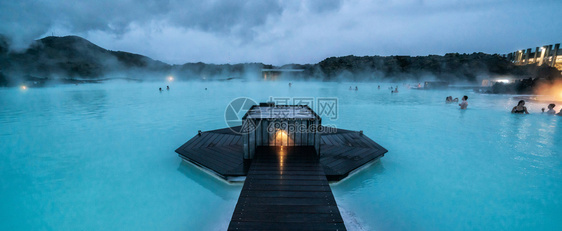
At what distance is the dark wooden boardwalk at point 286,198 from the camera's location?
338 centimetres

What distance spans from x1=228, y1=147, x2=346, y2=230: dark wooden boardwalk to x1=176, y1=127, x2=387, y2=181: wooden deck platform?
0.85m

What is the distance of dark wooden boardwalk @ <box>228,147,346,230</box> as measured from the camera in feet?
11.1

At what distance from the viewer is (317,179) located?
4.82 meters

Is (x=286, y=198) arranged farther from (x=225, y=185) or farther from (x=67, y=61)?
(x=67, y=61)

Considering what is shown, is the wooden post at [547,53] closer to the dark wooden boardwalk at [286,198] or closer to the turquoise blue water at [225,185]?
the turquoise blue water at [225,185]

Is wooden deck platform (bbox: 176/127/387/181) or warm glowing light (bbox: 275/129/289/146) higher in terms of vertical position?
warm glowing light (bbox: 275/129/289/146)

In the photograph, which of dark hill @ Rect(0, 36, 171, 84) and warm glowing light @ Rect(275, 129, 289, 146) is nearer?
warm glowing light @ Rect(275, 129, 289, 146)

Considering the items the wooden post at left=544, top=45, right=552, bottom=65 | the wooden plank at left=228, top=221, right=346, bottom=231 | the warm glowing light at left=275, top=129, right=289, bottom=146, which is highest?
the wooden post at left=544, top=45, right=552, bottom=65

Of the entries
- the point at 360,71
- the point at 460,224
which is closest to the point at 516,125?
the point at 460,224

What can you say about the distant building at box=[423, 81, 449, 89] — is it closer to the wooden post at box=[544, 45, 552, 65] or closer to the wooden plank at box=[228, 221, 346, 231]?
the wooden post at box=[544, 45, 552, 65]

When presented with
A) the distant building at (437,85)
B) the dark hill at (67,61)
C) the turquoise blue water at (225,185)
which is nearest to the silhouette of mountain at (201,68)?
the dark hill at (67,61)

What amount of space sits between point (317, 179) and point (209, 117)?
14.6 m

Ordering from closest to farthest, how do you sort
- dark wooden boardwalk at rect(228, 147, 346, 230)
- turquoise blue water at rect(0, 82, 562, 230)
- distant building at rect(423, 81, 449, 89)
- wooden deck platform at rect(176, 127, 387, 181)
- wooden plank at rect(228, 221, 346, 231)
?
wooden plank at rect(228, 221, 346, 231), dark wooden boardwalk at rect(228, 147, 346, 230), turquoise blue water at rect(0, 82, 562, 230), wooden deck platform at rect(176, 127, 387, 181), distant building at rect(423, 81, 449, 89)

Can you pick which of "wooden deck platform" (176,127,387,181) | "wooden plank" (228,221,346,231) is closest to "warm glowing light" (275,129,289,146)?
"wooden deck platform" (176,127,387,181)
